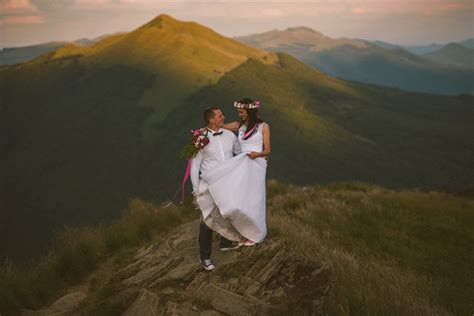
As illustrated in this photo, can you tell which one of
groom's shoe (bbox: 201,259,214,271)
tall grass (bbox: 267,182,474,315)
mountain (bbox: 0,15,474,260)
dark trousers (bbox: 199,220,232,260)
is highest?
dark trousers (bbox: 199,220,232,260)

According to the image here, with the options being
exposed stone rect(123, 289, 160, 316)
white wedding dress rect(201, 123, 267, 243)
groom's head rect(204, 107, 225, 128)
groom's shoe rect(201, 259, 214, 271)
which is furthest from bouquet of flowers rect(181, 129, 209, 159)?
exposed stone rect(123, 289, 160, 316)

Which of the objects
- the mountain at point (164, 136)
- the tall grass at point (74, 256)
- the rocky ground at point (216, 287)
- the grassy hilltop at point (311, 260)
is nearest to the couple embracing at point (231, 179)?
the rocky ground at point (216, 287)

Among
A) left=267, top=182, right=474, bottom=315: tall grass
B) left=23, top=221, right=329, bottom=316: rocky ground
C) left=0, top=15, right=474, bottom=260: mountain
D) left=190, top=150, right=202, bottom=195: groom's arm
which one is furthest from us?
left=0, top=15, right=474, bottom=260: mountain

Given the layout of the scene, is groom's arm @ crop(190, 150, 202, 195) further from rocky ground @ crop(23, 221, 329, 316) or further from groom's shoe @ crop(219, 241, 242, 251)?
rocky ground @ crop(23, 221, 329, 316)

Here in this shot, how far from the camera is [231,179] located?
219 inches

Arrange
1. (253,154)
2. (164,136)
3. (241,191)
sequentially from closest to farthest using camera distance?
(241,191)
(253,154)
(164,136)

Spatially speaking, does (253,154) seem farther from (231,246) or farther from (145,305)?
(145,305)

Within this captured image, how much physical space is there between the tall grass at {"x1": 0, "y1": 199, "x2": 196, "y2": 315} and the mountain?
81175 millimetres

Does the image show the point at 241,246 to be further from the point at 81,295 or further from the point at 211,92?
the point at 211,92

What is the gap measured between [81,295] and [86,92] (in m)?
203

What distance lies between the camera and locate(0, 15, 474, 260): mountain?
375 feet

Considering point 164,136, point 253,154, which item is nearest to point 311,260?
point 253,154

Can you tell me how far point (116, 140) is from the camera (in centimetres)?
15675

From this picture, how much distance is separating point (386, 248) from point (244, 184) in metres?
4.01
